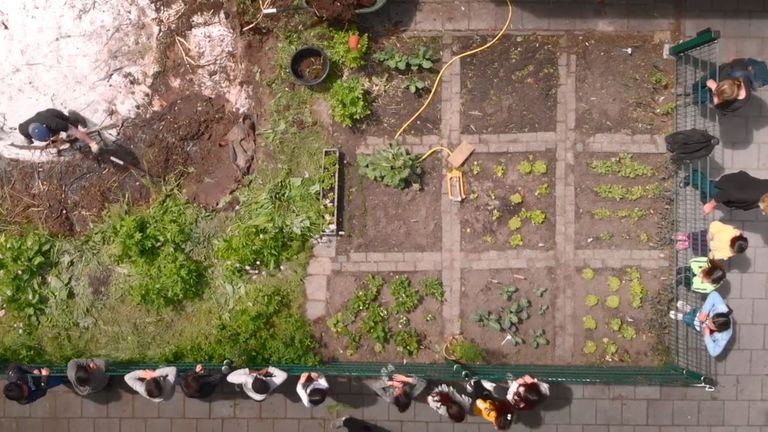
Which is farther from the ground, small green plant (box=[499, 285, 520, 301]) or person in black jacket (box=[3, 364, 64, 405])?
small green plant (box=[499, 285, 520, 301])

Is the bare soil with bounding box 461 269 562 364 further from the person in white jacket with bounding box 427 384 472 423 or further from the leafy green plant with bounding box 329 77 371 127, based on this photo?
the leafy green plant with bounding box 329 77 371 127

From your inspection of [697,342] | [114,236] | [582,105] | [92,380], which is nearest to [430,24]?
[582,105]

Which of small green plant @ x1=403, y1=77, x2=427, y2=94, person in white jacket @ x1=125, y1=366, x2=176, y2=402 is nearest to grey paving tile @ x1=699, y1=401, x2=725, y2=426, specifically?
small green plant @ x1=403, y1=77, x2=427, y2=94

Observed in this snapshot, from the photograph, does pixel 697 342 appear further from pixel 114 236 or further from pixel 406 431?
pixel 114 236

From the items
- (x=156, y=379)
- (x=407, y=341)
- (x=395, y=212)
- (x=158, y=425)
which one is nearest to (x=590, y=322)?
(x=407, y=341)

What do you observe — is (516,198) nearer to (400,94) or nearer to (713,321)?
(400,94)

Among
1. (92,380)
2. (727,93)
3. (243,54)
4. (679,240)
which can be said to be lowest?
(92,380)
